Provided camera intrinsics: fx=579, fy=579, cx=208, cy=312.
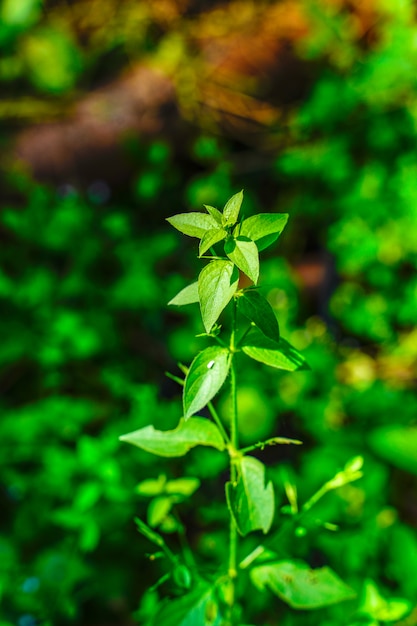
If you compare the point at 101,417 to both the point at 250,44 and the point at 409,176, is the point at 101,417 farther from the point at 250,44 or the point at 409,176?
the point at 250,44

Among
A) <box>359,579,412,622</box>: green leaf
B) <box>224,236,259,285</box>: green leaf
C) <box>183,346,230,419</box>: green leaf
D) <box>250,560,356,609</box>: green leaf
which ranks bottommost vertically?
<box>359,579,412,622</box>: green leaf

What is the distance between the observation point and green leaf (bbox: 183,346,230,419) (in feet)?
2.33

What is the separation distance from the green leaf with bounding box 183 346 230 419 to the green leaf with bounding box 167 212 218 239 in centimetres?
16

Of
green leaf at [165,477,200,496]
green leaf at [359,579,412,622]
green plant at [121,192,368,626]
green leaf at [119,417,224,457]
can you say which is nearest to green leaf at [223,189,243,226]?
green plant at [121,192,368,626]

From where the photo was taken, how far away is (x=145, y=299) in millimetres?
2180

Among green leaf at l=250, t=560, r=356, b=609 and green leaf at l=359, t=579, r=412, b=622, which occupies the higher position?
green leaf at l=250, t=560, r=356, b=609

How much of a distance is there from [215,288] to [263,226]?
9 centimetres

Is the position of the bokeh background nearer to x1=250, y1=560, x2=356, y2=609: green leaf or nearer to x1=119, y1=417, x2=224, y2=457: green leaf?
x1=250, y1=560, x2=356, y2=609: green leaf

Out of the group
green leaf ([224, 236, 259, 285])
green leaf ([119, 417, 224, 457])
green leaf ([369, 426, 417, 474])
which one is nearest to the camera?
green leaf ([224, 236, 259, 285])

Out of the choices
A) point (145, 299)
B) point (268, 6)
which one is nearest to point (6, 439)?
point (145, 299)

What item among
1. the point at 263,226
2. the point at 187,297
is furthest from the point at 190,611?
the point at 263,226

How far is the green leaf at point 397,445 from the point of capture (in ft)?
6.16

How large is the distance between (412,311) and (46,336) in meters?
1.33

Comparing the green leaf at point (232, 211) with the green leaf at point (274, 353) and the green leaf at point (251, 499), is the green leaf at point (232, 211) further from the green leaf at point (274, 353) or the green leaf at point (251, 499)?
the green leaf at point (251, 499)
